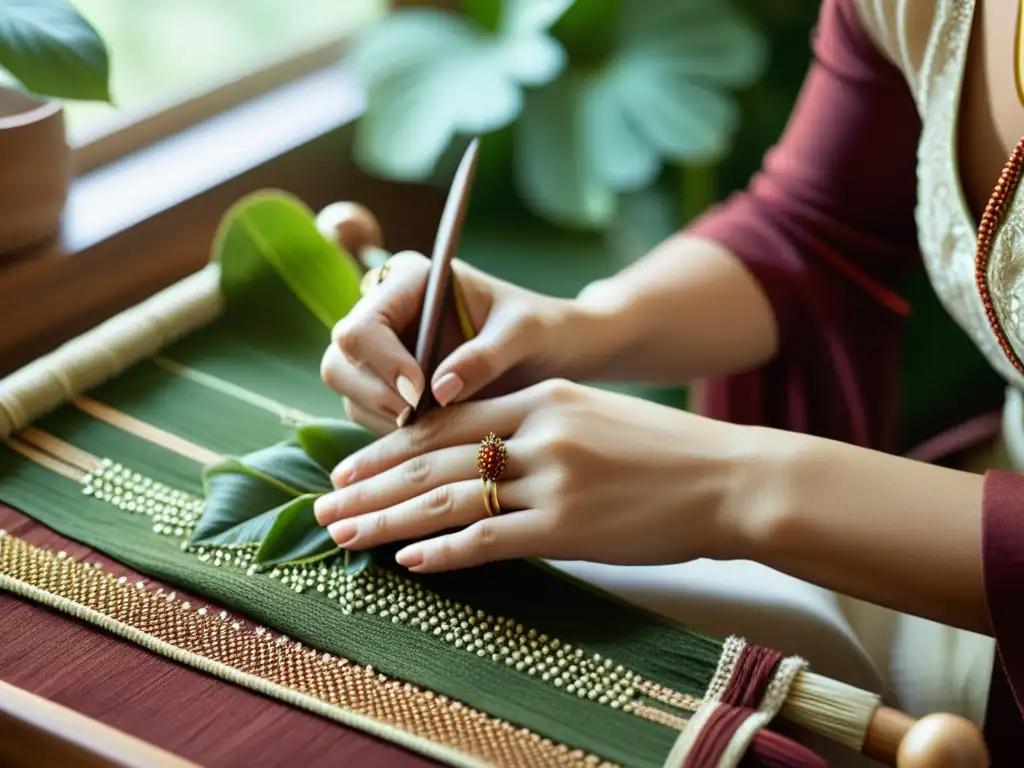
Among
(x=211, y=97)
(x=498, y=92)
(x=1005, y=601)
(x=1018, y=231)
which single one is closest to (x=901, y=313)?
(x=1018, y=231)

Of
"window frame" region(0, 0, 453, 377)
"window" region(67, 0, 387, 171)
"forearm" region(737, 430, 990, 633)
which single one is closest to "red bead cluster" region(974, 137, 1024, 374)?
"forearm" region(737, 430, 990, 633)

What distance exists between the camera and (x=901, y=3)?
0.69 metres

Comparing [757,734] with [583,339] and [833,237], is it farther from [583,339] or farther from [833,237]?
[833,237]

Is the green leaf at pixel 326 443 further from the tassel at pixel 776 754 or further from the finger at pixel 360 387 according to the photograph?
the tassel at pixel 776 754

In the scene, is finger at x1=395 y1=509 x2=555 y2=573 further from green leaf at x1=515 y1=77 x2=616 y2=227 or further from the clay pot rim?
green leaf at x1=515 y1=77 x2=616 y2=227

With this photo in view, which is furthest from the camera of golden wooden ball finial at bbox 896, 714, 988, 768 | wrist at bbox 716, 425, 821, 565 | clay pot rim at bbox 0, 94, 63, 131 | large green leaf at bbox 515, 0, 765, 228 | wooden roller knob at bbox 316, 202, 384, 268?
large green leaf at bbox 515, 0, 765, 228

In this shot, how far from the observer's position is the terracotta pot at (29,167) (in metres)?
0.80

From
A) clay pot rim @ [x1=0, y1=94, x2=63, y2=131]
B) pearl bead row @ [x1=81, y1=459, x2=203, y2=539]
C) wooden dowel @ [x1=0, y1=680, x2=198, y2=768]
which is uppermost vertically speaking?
clay pot rim @ [x1=0, y1=94, x2=63, y2=131]

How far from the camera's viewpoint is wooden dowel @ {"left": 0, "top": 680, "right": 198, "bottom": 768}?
0.50 m

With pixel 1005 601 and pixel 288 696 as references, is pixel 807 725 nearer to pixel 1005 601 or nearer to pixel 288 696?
pixel 1005 601

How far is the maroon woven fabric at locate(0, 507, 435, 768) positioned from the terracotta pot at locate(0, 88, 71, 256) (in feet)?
1.13

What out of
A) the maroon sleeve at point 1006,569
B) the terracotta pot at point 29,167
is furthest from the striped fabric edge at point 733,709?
the terracotta pot at point 29,167

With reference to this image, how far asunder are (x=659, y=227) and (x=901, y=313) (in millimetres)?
566

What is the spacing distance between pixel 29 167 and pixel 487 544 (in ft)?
1.55
